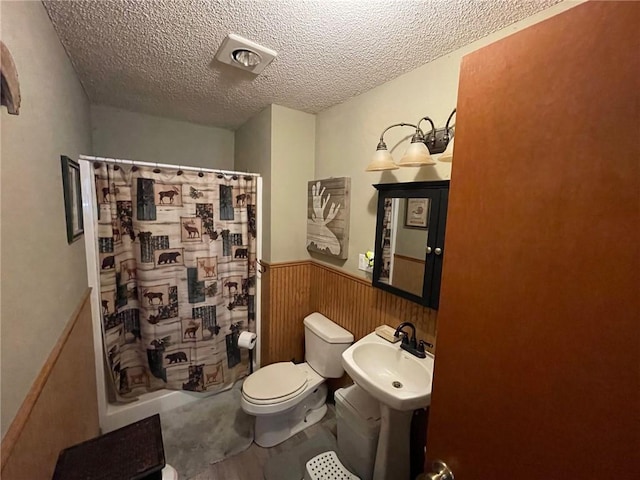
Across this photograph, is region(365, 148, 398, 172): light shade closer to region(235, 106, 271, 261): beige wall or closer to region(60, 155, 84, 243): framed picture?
region(235, 106, 271, 261): beige wall

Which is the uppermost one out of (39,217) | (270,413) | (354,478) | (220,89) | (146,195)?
(220,89)

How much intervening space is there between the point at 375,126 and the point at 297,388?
178 centimetres

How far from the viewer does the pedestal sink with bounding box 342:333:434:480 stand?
112cm

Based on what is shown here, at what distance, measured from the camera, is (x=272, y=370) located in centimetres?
184

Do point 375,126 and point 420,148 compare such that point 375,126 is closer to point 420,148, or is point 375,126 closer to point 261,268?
point 420,148

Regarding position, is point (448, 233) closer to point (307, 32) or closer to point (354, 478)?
point (307, 32)

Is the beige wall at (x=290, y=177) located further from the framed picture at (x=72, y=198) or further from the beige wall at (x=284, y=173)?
the framed picture at (x=72, y=198)

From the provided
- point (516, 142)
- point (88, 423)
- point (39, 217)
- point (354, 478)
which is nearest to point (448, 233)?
point (516, 142)

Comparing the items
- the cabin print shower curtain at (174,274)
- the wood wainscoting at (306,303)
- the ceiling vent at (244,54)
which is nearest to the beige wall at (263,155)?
the cabin print shower curtain at (174,274)

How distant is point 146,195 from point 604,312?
6.97ft

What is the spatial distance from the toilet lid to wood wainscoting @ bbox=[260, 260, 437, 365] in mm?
338

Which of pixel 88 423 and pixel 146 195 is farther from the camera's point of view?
pixel 146 195

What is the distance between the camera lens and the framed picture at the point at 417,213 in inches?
52.6

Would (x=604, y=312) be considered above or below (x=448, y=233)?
below
